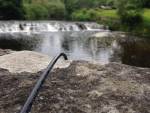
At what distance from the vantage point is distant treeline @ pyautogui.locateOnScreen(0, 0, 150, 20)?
65.4 metres

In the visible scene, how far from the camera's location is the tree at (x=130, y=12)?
5655 cm

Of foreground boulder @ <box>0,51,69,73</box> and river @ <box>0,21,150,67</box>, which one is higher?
foreground boulder @ <box>0,51,69,73</box>

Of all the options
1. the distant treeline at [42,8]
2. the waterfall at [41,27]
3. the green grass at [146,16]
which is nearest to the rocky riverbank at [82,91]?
the waterfall at [41,27]

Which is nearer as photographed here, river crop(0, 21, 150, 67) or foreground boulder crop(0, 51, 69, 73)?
foreground boulder crop(0, 51, 69, 73)

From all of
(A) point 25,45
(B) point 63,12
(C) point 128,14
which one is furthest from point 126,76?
(B) point 63,12

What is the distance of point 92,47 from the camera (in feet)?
116

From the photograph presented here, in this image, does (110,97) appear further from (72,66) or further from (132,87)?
(72,66)

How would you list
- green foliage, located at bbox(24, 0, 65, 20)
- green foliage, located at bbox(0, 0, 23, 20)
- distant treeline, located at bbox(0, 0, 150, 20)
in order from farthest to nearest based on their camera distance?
green foliage, located at bbox(24, 0, 65, 20) → distant treeline, located at bbox(0, 0, 150, 20) → green foliage, located at bbox(0, 0, 23, 20)

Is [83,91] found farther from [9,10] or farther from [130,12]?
[9,10]

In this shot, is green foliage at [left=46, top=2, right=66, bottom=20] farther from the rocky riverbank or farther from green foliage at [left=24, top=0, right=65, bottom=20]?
the rocky riverbank

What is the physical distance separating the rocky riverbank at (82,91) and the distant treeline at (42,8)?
169 ft

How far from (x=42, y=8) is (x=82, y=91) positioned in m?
72.4

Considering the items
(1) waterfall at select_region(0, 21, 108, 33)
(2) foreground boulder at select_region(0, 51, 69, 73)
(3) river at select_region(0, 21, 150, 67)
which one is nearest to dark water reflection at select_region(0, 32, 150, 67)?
(3) river at select_region(0, 21, 150, 67)

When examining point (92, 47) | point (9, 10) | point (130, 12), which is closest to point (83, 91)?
point (92, 47)
